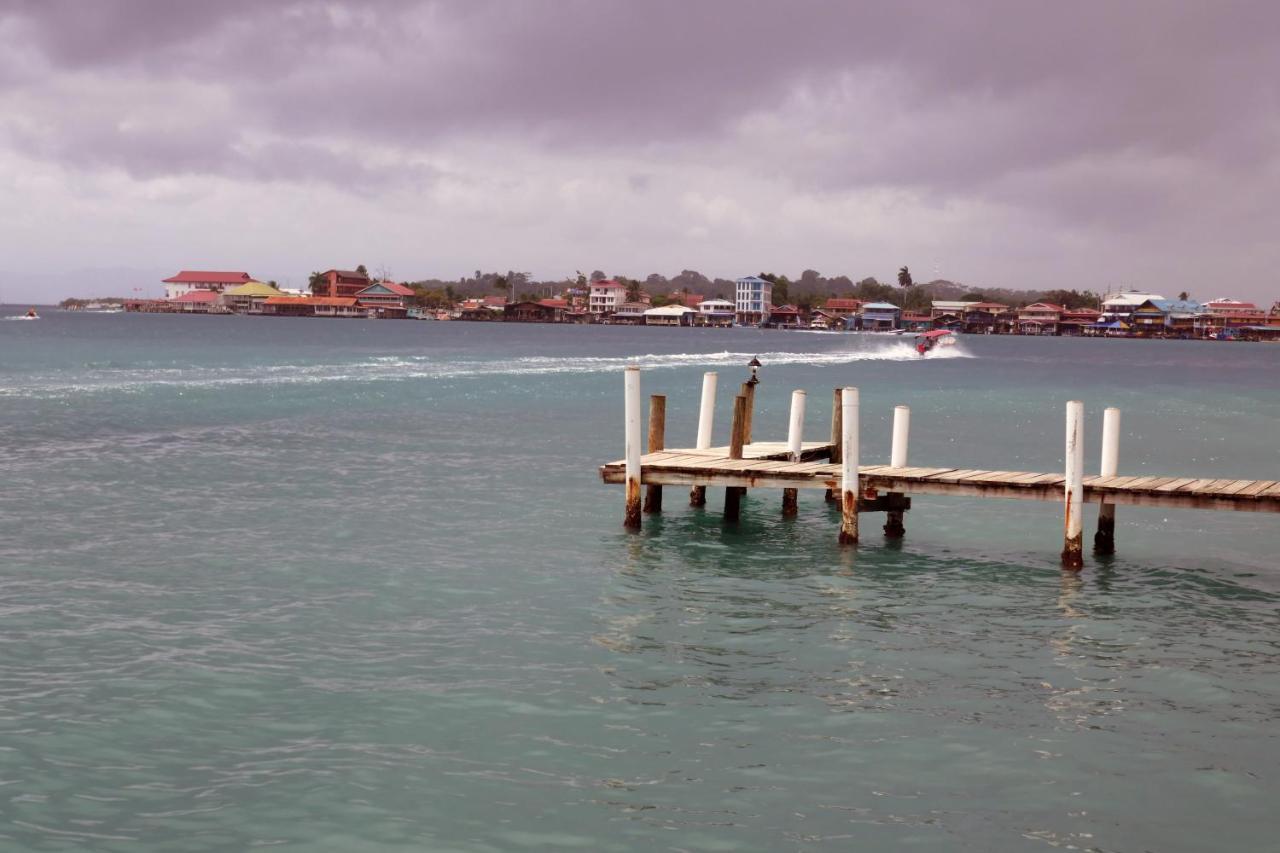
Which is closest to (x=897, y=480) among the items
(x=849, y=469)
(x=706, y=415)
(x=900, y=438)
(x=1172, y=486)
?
(x=849, y=469)

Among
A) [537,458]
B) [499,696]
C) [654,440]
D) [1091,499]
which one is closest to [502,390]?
[537,458]

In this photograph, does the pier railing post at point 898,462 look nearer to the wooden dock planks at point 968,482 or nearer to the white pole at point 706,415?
the wooden dock planks at point 968,482

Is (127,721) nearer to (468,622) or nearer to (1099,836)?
(468,622)

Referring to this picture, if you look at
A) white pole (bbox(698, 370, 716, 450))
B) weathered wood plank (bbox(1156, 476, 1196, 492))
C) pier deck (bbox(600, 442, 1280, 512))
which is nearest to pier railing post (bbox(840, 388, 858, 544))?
pier deck (bbox(600, 442, 1280, 512))

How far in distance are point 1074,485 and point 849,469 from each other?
11.7 ft

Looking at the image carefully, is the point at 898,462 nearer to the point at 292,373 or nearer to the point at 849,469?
the point at 849,469

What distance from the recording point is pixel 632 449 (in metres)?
22.5

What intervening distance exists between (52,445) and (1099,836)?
32.3 metres

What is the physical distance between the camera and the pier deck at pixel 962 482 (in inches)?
780

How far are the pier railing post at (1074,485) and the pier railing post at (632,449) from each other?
6981mm

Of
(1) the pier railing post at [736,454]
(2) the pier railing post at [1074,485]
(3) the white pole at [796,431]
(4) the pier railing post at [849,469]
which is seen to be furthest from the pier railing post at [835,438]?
(2) the pier railing post at [1074,485]

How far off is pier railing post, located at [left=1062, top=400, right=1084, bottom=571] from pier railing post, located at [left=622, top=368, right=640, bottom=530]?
698 cm

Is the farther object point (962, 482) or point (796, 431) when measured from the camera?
point (796, 431)

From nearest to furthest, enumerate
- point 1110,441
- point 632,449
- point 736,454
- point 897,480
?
point 897,480 < point 1110,441 < point 632,449 < point 736,454
